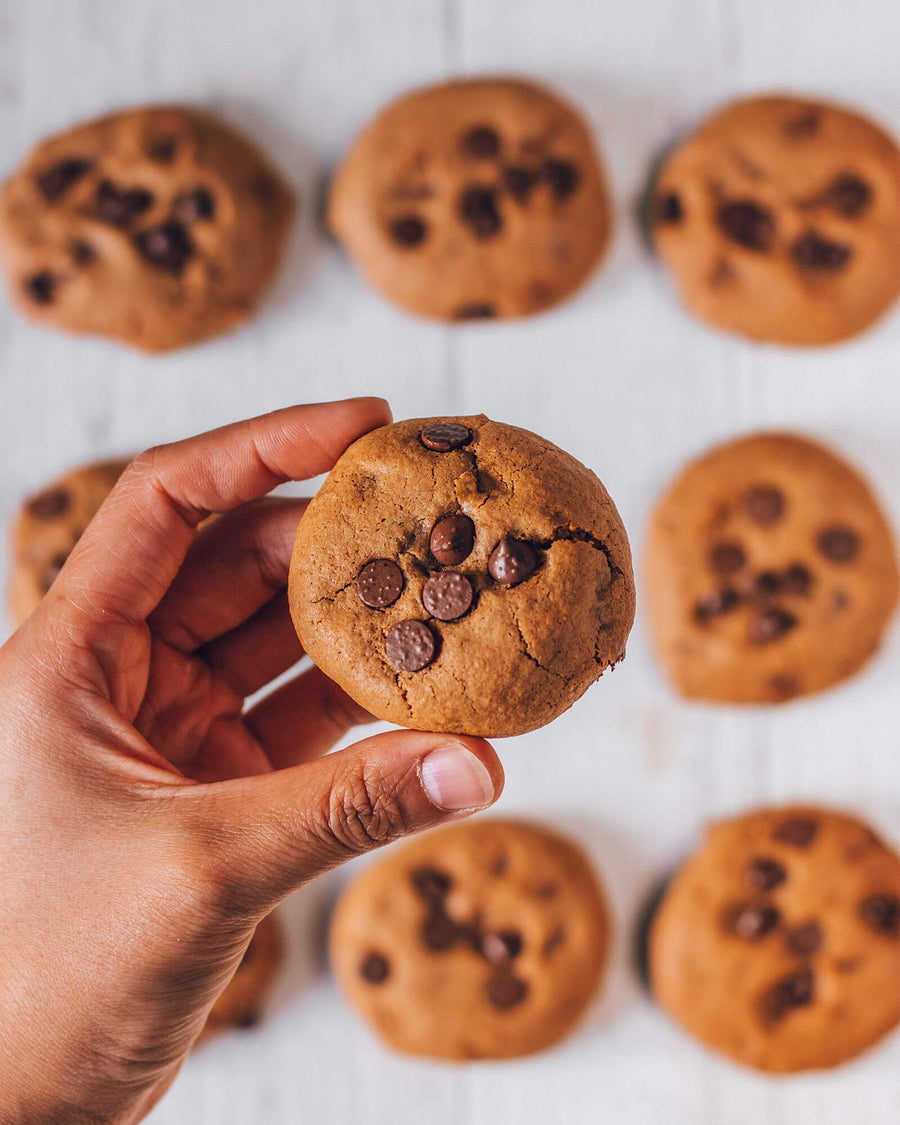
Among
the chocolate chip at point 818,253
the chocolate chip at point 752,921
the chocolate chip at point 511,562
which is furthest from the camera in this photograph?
the chocolate chip at point 818,253

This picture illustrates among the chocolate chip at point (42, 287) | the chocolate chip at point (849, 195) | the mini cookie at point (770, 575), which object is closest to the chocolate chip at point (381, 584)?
the mini cookie at point (770, 575)

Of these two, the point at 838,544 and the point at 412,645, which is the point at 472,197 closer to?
the point at 838,544

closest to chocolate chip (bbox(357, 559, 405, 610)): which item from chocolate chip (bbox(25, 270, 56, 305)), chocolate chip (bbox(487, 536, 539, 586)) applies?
chocolate chip (bbox(487, 536, 539, 586))

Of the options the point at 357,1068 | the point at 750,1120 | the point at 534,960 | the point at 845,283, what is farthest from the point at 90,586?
the point at 750,1120

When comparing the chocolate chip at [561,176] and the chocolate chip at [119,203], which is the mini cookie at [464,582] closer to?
the chocolate chip at [561,176]

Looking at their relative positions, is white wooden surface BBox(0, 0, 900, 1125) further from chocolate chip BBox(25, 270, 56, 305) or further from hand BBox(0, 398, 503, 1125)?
hand BBox(0, 398, 503, 1125)

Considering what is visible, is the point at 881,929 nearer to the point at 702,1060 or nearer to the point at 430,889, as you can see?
the point at 702,1060
